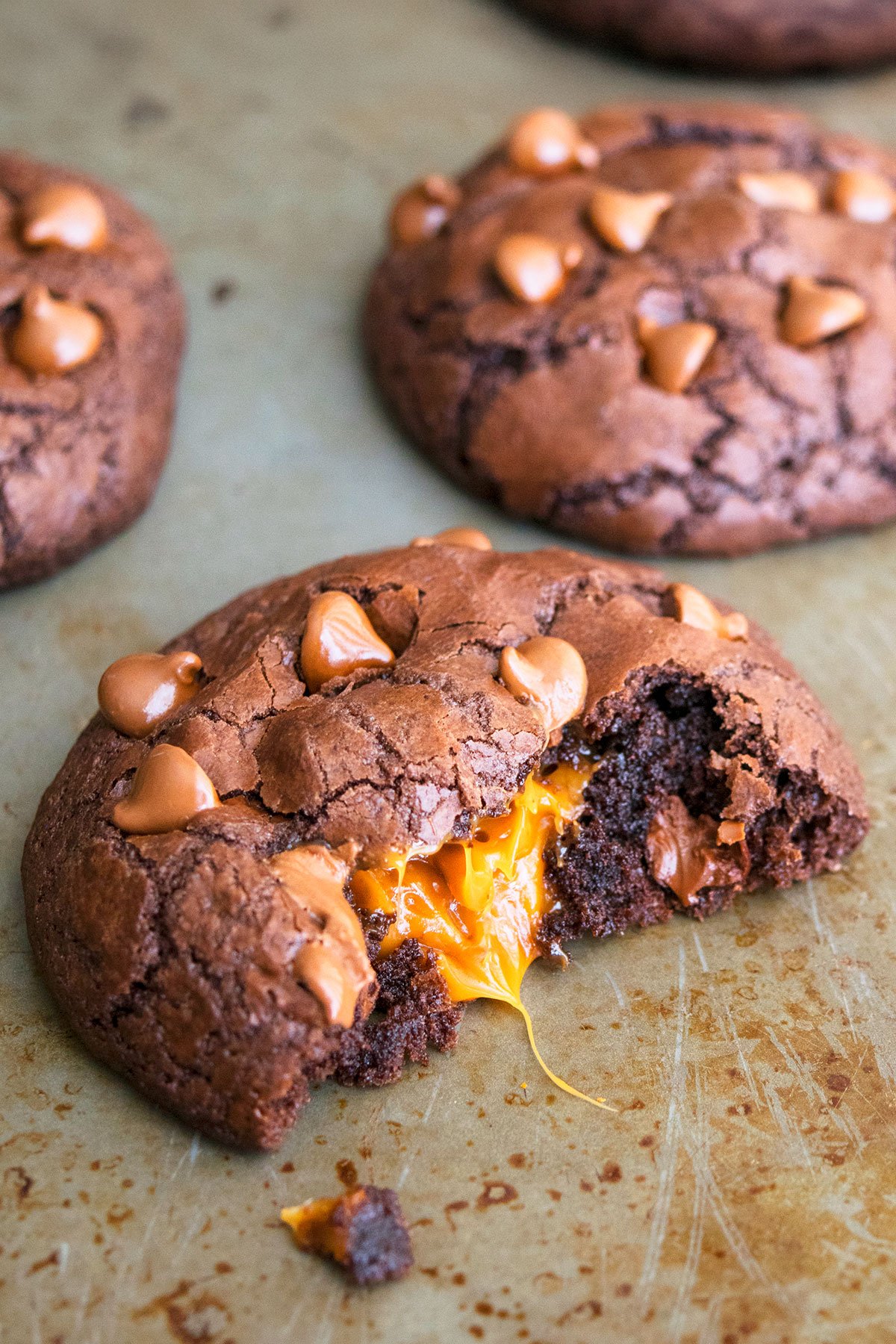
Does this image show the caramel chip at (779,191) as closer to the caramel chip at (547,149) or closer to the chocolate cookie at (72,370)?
the caramel chip at (547,149)

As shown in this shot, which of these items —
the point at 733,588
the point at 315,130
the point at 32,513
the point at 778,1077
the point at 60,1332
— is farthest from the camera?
the point at 315,130

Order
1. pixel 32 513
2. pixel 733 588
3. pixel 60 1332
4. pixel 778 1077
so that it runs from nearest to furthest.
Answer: pixel 60 1332 < pixel 778 1077 < pixel 32 513 < pixel 733 588

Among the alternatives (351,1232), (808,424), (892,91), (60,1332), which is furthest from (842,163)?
(60,1332)

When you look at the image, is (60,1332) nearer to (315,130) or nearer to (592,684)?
(592,684)

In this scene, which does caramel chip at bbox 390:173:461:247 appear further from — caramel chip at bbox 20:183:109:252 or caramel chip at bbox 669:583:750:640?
caramel chip at bbox 669:583:750:640

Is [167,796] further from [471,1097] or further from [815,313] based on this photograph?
[815,313]

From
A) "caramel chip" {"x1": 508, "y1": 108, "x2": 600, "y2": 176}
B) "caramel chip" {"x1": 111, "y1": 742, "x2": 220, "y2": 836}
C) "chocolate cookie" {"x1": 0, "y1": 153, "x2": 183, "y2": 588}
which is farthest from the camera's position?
"caramel chip" {"x1": 508, "y1": 108, "x2": 600, "y2": 176}

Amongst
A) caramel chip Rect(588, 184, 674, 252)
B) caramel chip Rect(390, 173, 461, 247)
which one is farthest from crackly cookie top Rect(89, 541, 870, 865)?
caramel chip Rect(390, 173, 461, 247)
